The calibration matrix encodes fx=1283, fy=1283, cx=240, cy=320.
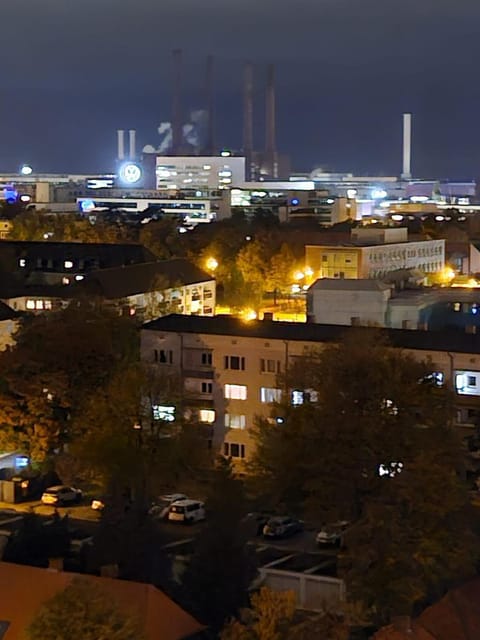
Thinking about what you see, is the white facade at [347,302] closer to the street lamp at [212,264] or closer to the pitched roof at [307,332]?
the pitched roof at [307,332]

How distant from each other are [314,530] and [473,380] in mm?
1443

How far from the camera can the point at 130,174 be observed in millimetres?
32844

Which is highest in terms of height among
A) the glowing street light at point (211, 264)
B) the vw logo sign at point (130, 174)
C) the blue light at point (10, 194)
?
the vw logo sign at point (130, 174)

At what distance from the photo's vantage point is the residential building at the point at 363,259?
1208cm

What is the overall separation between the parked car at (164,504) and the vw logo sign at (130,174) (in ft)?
86.7

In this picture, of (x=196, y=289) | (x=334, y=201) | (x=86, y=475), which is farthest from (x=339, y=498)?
(x=334, y=201)

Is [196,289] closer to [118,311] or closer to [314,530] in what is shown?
[118,311]

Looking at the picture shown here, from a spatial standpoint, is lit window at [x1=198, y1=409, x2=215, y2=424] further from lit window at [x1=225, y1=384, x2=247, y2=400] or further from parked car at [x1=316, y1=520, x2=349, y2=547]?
parked car at [x1=316, y1=520, x2=349, y2=547]

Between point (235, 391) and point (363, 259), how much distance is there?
4974 mm

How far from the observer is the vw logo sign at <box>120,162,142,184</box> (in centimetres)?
3250

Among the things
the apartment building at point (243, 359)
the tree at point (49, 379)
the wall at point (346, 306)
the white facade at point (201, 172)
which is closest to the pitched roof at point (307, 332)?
the apartment building at point (243, 359)

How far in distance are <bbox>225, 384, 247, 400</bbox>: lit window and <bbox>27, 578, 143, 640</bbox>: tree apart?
12.3 feet

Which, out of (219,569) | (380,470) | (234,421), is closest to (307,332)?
(234,421)

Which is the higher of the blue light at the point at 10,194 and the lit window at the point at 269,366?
the blue light at the point at 10,194
